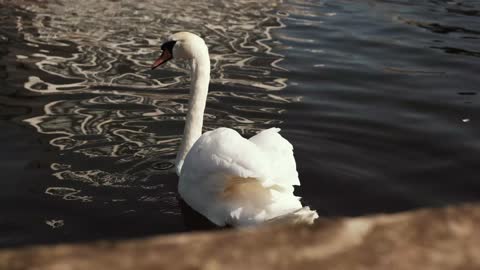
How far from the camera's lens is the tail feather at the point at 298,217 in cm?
453

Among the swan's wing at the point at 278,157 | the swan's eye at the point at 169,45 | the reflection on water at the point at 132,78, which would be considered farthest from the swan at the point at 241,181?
the swan's eye at the point at 169,45

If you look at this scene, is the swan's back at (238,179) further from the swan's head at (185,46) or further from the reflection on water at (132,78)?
the swan's head at (185,46)

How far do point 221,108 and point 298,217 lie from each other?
4.13 metres

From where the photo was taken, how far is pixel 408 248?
1.46 metres

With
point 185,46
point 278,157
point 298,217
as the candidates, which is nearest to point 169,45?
point 185,46

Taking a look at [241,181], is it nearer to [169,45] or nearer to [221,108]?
[169,45]

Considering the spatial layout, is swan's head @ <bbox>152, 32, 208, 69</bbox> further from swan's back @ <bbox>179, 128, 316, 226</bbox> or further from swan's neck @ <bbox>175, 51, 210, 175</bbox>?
swan's back @ <bbox>179, 128, 316, 226</bbox>

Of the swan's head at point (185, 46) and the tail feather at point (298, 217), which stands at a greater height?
the swan's head at point (185, 46)

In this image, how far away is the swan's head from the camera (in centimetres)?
676

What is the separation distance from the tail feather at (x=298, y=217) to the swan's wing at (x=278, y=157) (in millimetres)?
315

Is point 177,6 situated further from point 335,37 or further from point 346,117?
point 346,117

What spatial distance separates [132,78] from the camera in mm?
9969

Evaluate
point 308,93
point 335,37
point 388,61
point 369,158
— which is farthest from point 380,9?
point 369,158

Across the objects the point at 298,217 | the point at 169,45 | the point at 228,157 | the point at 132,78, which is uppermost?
the point at 169,45
